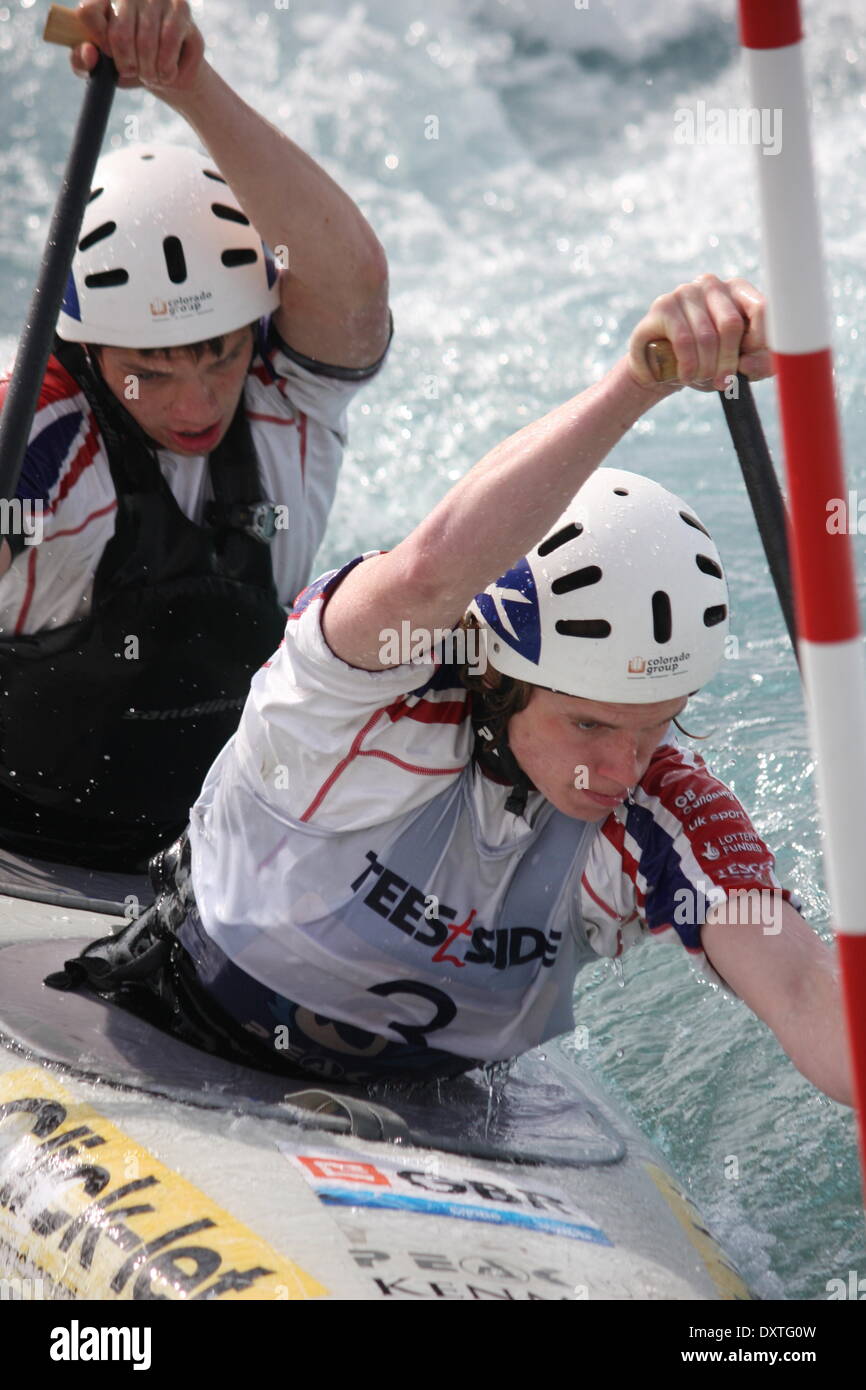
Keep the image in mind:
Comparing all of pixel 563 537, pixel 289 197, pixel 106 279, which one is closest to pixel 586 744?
pixel 563 537

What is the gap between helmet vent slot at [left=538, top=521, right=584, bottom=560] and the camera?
2.18m

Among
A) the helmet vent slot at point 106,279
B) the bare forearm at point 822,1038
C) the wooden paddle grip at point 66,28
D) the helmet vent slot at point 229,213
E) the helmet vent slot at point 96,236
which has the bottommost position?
the bare forearm at point 822,1038

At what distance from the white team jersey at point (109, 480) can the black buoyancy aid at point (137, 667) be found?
0.03 m

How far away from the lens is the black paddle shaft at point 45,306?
271 cm

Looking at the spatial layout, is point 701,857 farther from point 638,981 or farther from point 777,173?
point 638,981

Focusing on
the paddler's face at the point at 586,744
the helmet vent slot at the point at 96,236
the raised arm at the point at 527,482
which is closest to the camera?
the raised arm at the point at 527,482

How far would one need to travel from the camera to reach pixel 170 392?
2979 millimetres

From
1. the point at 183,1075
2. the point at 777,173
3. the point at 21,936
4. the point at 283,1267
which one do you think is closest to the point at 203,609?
the point at 21,936

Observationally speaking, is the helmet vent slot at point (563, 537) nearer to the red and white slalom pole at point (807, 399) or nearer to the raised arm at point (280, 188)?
the red and white slalom pole at point (807, 399)

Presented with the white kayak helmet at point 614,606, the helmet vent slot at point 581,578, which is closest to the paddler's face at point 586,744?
the white kayak helmet at point 614,606

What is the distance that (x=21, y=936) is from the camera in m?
2.91

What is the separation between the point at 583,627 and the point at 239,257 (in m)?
1.32

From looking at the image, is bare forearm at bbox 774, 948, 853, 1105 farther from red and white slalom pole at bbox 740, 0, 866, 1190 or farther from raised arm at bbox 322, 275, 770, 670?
red and white slalom pole at bbox 740, 0, 866, 1190

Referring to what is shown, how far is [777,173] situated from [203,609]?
1.97 meters
